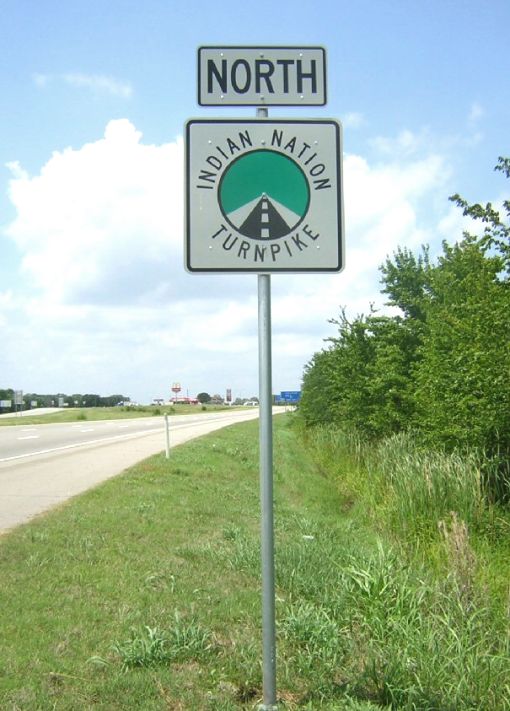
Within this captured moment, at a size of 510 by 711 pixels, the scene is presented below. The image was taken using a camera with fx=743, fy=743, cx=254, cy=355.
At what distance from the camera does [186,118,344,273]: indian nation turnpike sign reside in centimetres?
343

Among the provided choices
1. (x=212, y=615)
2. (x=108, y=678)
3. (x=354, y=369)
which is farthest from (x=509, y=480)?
(x=354, y=369)

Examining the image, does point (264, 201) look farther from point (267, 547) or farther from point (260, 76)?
point (267, 547)

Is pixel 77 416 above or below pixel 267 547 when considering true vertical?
below

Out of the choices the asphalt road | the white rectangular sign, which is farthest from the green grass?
the white rectangular sign

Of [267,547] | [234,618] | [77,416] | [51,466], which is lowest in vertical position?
[234,618]

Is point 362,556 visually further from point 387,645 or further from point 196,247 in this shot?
point 196,247

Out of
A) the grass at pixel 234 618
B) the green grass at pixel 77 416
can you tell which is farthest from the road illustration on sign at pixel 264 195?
the green grass at pixel 77 416

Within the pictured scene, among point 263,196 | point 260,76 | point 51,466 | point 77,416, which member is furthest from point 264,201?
point 77,416

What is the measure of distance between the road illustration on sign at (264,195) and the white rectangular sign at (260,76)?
35cm

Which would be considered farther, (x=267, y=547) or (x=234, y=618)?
(x=234, y=618)

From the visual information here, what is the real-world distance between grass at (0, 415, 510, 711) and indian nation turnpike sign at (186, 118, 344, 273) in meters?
2.19

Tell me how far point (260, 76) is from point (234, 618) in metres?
3.57

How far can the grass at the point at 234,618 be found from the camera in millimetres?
3893

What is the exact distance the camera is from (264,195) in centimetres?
346
